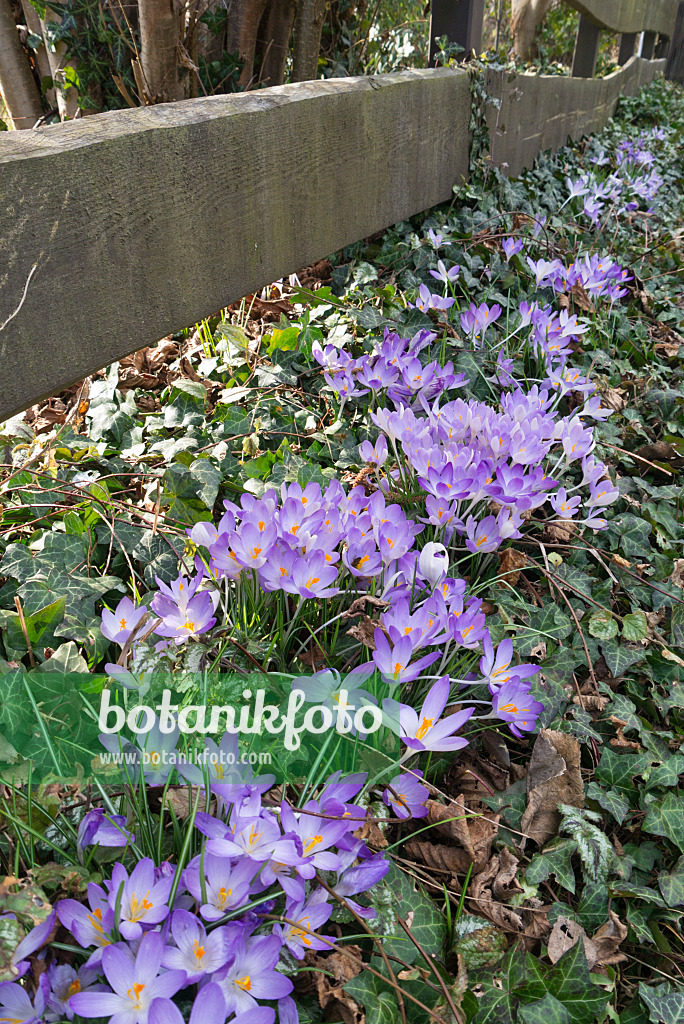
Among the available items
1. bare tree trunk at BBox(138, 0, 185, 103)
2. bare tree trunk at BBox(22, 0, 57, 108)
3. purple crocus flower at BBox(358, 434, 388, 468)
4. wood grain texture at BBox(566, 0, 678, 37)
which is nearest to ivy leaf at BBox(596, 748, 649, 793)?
purple crocus flower at BBox(358, 434, 388, 468)

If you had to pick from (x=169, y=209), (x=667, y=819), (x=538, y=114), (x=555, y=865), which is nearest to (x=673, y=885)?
(x=667, y=819)

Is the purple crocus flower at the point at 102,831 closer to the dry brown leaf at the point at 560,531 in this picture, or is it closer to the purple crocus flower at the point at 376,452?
the purple crocus flower at the point at 376,452

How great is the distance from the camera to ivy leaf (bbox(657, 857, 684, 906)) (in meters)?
1.11

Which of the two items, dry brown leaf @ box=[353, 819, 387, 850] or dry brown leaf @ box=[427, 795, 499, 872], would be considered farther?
dry brown leaf @ box=[427, 795, 499, 872]

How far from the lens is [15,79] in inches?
98.4

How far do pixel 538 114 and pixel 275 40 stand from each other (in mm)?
2035

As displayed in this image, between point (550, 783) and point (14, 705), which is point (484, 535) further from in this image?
point (14, 705)

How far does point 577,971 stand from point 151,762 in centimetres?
65

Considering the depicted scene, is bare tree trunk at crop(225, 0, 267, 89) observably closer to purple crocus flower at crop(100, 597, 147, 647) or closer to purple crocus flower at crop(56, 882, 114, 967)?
purple crocus flower at crop(100, 597, 147, 647)

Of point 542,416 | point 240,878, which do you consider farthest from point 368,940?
point 542,416

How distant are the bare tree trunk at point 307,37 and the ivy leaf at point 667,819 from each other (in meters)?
2.75

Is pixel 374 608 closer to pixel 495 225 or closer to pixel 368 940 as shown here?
pixel 368 940

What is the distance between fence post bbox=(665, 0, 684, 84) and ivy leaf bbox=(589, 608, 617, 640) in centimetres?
1270

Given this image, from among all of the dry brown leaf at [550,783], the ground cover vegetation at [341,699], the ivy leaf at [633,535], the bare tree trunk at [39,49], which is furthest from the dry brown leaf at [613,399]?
the bare tree trunk at [39,49]
